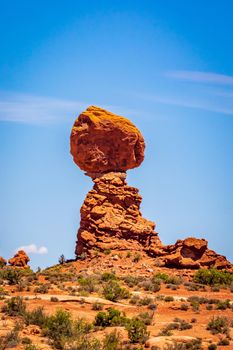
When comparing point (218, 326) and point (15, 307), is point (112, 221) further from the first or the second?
point (218, 326)

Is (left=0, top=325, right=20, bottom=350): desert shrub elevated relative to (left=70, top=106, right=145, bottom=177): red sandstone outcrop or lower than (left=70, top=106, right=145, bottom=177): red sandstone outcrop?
lower

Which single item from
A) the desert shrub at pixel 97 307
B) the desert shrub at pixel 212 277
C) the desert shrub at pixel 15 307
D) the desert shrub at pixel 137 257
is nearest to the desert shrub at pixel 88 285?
the desert shrub at pixel 97 307

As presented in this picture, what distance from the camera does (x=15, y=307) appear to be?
27469mm

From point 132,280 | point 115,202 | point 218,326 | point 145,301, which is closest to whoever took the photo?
point 218,326

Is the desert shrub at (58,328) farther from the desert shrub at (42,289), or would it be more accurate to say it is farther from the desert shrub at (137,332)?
the desert shrub at (42,289)

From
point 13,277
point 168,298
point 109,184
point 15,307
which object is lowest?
point 15,307

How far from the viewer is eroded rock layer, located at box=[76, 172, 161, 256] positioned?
50.2 m

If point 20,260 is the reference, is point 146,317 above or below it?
below

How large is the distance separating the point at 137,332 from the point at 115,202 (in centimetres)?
2807

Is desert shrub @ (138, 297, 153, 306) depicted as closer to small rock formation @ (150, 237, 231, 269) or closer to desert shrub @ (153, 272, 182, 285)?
desert shrub @ (153, 272, 182, 285)

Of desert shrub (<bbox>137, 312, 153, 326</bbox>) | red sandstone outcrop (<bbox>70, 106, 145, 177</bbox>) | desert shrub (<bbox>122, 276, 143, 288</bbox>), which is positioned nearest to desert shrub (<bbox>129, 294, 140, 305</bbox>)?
desert shrub (<bbox>137, 312, 153, 326</bbox>)

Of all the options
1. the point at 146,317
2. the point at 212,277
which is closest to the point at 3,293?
the point at 146,317

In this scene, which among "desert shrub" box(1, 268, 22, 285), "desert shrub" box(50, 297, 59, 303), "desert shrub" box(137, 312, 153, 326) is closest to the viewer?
"desert shrub" box(137, 312, 153, 326)

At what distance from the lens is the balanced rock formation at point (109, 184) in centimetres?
5041
